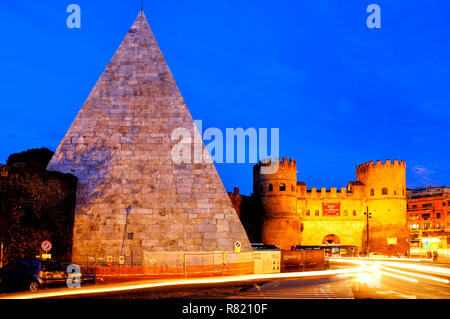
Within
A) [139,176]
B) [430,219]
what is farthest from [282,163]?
[139,176]

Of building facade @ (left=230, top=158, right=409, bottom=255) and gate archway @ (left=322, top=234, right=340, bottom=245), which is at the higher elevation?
building facade @ (left=230, top=158, right=409, bottom=255)

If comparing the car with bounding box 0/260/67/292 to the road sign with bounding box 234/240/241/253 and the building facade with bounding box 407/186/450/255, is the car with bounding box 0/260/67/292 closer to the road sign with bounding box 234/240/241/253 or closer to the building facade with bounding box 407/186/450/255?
the road sign with bounding box 234/240/241/253

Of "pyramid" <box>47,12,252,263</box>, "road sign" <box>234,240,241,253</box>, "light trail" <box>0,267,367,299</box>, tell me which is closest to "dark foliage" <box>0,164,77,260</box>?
"pyramid" <box>47,12,252,263</box>

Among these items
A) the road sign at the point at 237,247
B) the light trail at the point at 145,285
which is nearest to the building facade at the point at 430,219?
the light trail at the point at 145,285

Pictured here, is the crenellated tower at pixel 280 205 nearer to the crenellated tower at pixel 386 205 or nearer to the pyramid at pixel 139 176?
the crenellated tower at pixel 386 205

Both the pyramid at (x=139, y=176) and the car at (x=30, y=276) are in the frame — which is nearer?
the car at (x=30, y=276)

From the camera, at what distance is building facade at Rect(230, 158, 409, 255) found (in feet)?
181

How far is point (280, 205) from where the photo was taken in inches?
2176

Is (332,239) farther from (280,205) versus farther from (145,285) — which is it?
(145,285)

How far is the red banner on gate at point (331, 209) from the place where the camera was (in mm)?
57844

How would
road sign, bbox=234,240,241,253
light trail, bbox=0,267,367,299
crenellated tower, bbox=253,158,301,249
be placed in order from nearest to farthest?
light trail, bbox=0,267,367,299
road sign, bbox=234,240,241,253
crenellated tower, bbox=253,158,301,249
